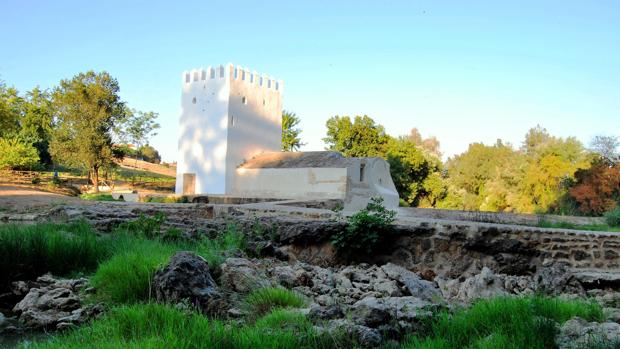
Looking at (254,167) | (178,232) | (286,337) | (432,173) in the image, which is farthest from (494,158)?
(286,337)

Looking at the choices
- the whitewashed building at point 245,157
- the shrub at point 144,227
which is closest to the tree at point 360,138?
the whitewashed building at point 245,157

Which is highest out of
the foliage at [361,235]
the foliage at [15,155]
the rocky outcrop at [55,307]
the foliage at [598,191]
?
the foliage at [15,155]

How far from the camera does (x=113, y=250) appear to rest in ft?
17.0

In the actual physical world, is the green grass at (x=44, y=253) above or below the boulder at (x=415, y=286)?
above

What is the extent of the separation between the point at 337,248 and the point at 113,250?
357cm

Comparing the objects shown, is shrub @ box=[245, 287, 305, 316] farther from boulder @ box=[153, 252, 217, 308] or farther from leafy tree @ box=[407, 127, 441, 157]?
leafy tree @ box=[407, 127, 441, 157]

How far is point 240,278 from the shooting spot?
4406 millimetres

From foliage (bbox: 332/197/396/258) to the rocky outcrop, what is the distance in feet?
13.6

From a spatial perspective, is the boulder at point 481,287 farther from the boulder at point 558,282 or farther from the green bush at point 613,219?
the green bush at point 613,219

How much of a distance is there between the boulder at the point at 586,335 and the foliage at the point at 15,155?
3402 centimetres

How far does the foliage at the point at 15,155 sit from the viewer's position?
30.0 m

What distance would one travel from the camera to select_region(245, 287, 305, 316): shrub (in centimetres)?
380

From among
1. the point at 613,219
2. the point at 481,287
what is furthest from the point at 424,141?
the point at 481,287

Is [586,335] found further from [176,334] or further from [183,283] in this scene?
[183,283]
